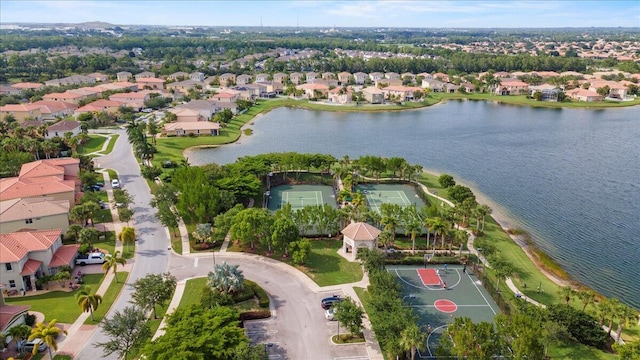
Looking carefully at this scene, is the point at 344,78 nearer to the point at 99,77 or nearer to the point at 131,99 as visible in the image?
the point at 131,99

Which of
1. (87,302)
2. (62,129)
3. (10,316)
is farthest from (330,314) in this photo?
(62,129)

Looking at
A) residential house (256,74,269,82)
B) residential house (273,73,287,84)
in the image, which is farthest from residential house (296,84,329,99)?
residential house (256,74,269,82)

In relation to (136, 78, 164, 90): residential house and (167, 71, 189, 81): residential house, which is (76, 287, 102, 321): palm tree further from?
(167, 71, 189, 81): residential house

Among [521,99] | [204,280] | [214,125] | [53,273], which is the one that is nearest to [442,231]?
[204,280]

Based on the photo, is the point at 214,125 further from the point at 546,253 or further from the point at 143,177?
the point at 546,253

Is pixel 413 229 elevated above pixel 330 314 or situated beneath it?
elevated above
